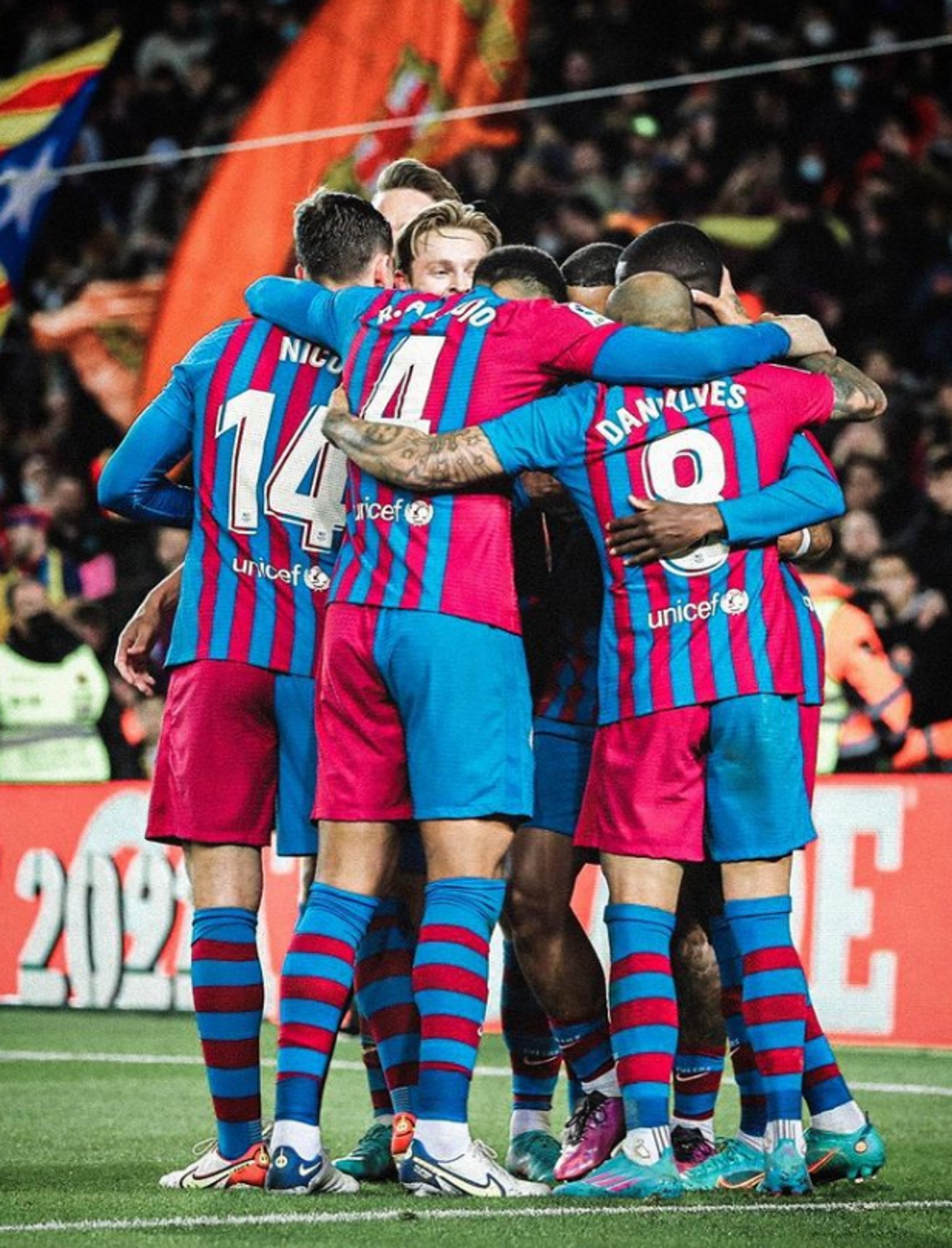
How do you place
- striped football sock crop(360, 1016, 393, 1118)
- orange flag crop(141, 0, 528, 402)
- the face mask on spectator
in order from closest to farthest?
striped football sock crop(360, 1016, 393, 1118) < the face mask on spectator < orange flag crop(141, 0, 528, 402)

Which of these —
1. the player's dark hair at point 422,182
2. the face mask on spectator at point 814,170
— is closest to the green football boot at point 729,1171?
the player's dark hair at point 422,182

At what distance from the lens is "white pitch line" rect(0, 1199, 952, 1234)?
9.83 ft

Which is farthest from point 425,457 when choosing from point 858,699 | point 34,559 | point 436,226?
point 34,559

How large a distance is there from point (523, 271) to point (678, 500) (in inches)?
26.3

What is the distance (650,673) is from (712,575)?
22 centimetres

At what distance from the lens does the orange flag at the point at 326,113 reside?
1274cm

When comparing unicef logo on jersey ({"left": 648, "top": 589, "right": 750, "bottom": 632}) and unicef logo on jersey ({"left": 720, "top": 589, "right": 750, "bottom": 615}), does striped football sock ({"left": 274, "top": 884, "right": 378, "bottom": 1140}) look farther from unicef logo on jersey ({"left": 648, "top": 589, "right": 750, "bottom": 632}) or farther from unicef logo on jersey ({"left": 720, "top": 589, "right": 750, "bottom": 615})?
unicef logo on jersey ({"left": 720, "top": 589, "right": 750, "bottom": 615})

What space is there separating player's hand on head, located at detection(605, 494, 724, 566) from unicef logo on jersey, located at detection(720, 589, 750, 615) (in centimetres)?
12

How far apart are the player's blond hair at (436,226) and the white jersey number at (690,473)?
2.60 feet

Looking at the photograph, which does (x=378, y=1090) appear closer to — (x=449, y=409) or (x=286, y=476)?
(x=286, y=476)

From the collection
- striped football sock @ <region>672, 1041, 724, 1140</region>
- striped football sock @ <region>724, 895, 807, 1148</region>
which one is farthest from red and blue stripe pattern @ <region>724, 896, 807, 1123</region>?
striped football sock @ <region>672, 1041, 724, 1140</region>

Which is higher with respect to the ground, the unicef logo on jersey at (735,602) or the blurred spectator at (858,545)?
the blurred spectator at (858,545)

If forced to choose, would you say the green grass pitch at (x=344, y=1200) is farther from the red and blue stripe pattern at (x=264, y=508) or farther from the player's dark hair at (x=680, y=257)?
the player's dark hair at (x=680, y=257)

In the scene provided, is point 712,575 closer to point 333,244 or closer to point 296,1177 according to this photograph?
point 333,244
